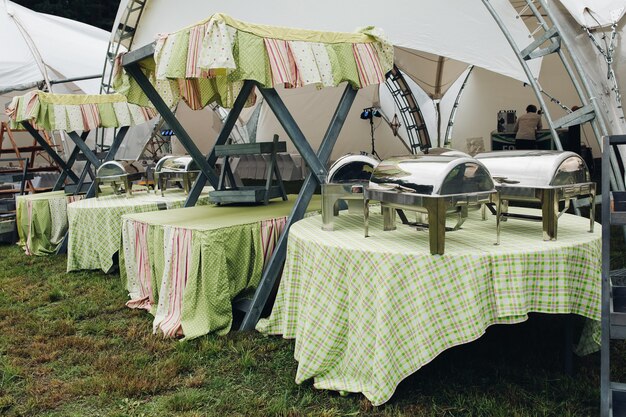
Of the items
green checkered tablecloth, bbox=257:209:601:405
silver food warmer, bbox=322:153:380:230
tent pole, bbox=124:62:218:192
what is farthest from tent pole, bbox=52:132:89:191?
green checkered tablecloth, bbox=257:209:601:405

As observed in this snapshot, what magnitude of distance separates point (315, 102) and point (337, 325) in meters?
7.78

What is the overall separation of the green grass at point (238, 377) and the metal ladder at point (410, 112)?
23.6 feet

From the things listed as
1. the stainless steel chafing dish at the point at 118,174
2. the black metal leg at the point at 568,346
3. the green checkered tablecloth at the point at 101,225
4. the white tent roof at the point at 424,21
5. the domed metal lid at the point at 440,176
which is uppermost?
the white tent roof at the point at 424,21

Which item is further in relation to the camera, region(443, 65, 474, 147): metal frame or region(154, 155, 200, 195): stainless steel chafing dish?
region(443, 65, 474, 147): metal frame

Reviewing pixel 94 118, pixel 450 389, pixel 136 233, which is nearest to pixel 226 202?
pixel 136 233

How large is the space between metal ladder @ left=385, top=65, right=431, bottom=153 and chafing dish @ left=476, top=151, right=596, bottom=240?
25.1 ft

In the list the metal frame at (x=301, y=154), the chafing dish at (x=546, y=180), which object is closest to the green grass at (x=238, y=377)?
the metal frame at (x=301, y=154)

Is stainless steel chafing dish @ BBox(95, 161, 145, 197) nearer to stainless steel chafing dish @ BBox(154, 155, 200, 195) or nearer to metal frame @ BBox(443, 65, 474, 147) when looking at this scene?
stainless steel chafing dish @ BBox(154, 155, 200, 195)

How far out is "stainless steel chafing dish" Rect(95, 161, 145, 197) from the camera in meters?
5.00

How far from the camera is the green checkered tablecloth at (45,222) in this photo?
5.68 m

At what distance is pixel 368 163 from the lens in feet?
9.39

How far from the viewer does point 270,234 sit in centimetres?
322

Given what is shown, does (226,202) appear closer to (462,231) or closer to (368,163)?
(368,163)

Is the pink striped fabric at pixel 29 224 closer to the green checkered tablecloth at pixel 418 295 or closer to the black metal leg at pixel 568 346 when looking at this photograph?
the green checkered tablecloth at pixel 418 295
